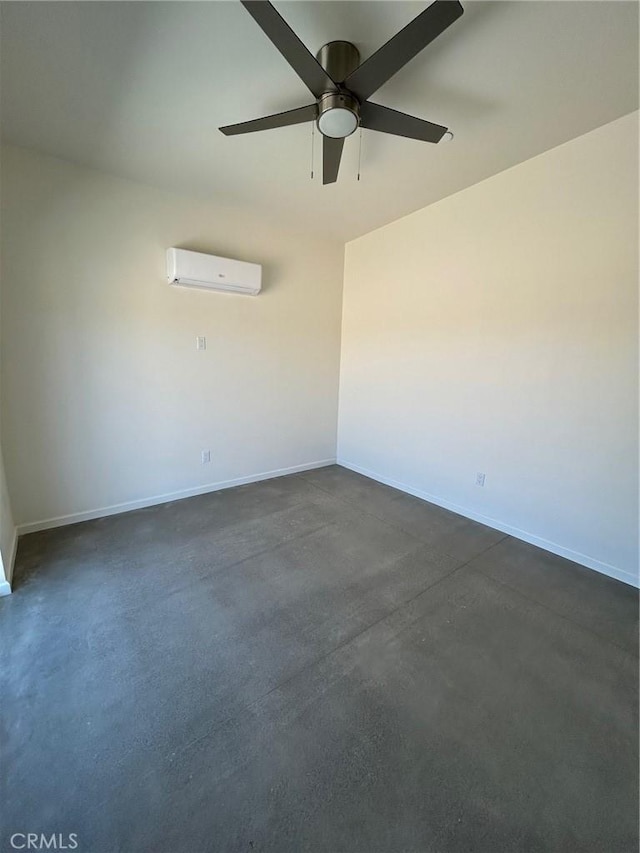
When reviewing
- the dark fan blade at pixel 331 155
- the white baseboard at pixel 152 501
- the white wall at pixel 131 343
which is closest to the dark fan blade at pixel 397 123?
the dark fan blade at pixel 331 155

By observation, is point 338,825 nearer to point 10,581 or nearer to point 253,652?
point 253,652

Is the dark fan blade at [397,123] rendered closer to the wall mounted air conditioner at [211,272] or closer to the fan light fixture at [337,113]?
the fan light fixture at [337,113]

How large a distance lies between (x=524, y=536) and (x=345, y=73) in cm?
318

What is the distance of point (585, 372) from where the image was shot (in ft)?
7.50

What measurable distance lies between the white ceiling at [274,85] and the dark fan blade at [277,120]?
24 cm

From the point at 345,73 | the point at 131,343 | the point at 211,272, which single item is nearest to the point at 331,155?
the point at 345,73

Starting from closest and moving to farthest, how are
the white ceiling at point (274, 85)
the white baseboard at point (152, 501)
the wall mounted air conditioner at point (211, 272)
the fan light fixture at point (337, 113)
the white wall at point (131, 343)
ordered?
1. the white ceiling at point (274, 85)
2. the fan light fixture at point (337, 113)
3. the white wall at point (131, 343)
4. the white baseboard at point (152, 501)
5. the wall mounted air conditioner at point (211, 272)

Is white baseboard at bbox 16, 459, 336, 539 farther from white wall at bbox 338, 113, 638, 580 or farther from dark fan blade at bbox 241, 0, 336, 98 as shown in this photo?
dark fan blade at bbox 241, 0, 336, 98

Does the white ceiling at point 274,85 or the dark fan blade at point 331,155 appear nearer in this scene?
the white ceiling at point 274,85

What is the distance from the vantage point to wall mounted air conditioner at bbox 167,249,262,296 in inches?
113

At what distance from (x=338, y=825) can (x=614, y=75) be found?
132 inches

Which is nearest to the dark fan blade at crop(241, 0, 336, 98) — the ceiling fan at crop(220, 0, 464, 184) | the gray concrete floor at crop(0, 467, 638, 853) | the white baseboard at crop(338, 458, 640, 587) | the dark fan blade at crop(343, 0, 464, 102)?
the ceiling fan at crop(220, 0, 464, 184)

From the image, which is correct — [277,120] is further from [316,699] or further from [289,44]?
[316,699]

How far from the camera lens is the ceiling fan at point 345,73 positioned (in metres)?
1.15
